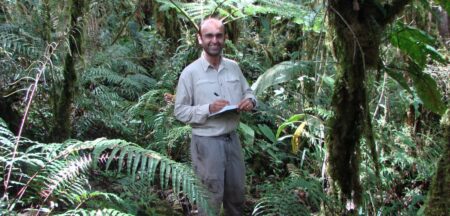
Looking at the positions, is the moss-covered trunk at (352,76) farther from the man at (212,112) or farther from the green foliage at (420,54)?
the man at (212,112)

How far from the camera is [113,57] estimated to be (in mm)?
6297

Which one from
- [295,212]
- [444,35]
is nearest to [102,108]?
[295,212]

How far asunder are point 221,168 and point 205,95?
1.75 feet

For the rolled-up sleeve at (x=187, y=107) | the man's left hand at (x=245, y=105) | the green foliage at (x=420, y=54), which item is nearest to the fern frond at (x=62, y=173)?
the rolled-up sleeve at (x=187, y=107)

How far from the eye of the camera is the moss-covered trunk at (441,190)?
8.07 ft

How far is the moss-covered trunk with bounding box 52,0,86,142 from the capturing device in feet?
13.3

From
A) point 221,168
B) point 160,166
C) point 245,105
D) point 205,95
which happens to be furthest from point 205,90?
point 160,166

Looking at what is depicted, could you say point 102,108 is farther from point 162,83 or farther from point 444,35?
point 444,35

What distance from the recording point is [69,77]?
4.13 m

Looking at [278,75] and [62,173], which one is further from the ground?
[278,75]

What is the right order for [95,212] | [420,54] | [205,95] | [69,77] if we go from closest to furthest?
[95,212]
[420,54]
[205,95]
[69,77]

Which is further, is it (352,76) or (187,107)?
(187,107)

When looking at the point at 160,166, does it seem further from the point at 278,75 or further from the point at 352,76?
the point at 278,75

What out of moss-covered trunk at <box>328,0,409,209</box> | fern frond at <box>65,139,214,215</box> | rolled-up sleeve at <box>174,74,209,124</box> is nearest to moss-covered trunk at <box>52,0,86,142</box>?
rolled-up sleeve at <box>174,74,209,124</box>
